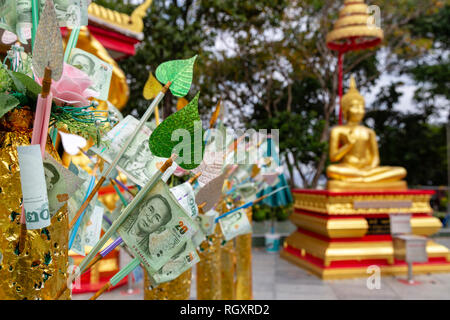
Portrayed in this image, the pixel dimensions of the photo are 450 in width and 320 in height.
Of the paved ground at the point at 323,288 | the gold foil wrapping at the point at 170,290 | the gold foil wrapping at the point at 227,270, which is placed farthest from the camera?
the paved ground at the point at 323,288

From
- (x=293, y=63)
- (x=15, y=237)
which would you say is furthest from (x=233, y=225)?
(x=293, y=63)

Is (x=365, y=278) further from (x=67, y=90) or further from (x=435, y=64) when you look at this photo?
(x=435, y=64)

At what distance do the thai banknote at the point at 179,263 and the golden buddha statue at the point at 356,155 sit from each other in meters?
3.17

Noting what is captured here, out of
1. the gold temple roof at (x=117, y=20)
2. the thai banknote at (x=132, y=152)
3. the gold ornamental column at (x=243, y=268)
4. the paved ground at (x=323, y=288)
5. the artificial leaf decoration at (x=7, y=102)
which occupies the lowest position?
the paved ground at (x=323, y=288)

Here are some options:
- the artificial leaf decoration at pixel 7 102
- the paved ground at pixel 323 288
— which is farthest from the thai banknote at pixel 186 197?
the paved ground at pixel 323 288

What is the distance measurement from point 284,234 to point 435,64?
15.8ft

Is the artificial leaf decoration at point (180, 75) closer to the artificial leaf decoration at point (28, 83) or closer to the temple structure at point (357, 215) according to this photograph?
the artificial leaf decoration at point (28, 83)

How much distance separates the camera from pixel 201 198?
622 mm

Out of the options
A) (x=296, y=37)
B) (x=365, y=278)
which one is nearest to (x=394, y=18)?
(x=296, y=37)

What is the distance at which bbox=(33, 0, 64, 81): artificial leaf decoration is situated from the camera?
15.1 inches

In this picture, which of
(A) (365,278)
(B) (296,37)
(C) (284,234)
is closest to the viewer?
(A) (365,278)

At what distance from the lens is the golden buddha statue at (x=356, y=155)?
3.53m
